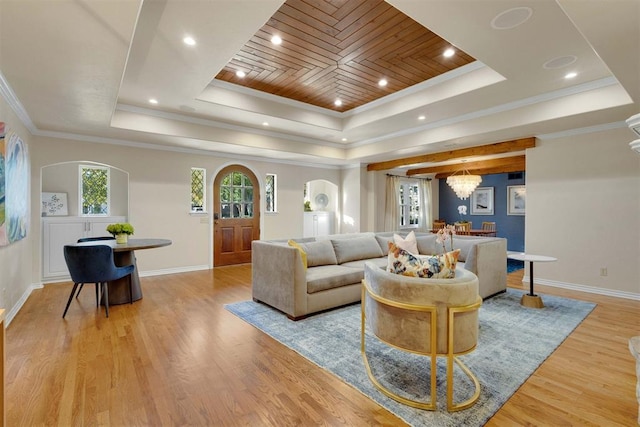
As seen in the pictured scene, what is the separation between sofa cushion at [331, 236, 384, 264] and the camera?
4305 millimetres

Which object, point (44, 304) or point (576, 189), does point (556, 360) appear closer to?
point (576, 189)

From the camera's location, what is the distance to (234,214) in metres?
6.67

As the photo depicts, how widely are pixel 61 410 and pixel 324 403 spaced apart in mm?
1591

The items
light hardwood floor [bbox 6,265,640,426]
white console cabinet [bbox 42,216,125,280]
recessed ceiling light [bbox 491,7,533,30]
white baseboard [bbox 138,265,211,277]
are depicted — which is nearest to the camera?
light hardwood floor [bbox 6,265,640,426]

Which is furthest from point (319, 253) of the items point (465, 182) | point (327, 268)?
point (465, 182)

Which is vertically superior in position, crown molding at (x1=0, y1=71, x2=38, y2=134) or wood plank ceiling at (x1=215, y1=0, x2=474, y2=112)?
Result: wood plank ceiling at (x1=215, y1=0, x2=474, y2=112)

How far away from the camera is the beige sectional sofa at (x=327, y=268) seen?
336cm

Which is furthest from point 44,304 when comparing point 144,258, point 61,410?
point 61,410

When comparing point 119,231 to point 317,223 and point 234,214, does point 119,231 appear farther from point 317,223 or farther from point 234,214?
point 317,223

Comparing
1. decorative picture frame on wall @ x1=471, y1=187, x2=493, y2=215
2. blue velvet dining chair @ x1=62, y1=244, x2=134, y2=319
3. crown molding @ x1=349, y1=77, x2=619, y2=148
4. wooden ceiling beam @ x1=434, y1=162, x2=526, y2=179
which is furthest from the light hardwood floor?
decorative picture frame on wall @ x1=471, y1=187, x2=493, y2=215

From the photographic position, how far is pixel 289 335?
9.68ft

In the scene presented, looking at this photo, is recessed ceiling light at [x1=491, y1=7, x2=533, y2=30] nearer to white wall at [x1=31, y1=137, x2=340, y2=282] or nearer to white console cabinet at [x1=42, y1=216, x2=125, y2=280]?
white wall at [x1=31, y1=137, x2=340, y2=282]

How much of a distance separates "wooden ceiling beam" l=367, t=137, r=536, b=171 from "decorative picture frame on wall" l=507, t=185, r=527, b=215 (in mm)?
3859

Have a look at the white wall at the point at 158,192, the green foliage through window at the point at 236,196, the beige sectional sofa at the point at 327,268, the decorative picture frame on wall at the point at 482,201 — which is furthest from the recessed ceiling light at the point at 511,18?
the decorative picture frame on wall at the point at 482,201
